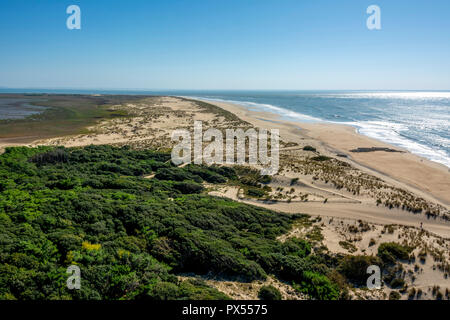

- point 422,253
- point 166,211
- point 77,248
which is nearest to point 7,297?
point 77,248

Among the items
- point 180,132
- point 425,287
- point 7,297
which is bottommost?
point 425,287

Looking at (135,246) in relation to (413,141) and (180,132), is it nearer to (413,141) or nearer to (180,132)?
(180,132)

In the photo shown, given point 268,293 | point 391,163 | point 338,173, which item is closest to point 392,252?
point 268,293

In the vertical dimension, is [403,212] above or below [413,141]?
below

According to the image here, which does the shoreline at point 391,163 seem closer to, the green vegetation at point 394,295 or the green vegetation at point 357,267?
the green vegetation at point 357,267

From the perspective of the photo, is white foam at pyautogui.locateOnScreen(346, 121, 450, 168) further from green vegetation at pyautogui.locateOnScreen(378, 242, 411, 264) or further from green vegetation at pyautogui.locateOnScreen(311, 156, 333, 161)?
green vegetation at pyautogui.locateOnScreen(378, 242, 411, 264)

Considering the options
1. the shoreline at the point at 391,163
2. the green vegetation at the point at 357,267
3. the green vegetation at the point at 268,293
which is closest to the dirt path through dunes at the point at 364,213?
the shoreline at the point at 391,163
